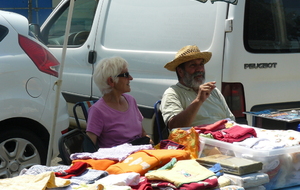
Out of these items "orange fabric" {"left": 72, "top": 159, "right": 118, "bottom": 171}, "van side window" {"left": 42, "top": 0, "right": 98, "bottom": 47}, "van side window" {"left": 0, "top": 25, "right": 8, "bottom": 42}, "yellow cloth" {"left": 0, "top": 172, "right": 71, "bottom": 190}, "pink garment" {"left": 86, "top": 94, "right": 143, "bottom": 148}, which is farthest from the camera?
"van side window" {"left": 42, "top": 0, "right": 98, "bottom": 47}

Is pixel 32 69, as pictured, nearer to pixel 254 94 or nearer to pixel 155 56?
pixel 155 56

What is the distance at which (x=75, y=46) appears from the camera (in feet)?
18.8

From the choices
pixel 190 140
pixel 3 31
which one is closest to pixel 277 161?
pixel 190 140

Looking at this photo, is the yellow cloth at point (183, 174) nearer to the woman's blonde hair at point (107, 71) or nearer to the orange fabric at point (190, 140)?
the orange fabric at point (190, 140)

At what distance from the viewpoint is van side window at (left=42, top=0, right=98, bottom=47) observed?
5.74 meters

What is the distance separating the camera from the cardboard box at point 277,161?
250 cm

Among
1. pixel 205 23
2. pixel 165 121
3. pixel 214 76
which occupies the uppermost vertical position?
pixel 205 23

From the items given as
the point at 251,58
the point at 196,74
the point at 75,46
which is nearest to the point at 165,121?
the point at 196,74

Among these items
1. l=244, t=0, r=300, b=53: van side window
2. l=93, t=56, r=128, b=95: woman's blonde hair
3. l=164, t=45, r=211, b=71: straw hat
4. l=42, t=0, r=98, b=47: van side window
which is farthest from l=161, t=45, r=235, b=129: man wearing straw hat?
l=42, t=0, r=98, b=47: van side window

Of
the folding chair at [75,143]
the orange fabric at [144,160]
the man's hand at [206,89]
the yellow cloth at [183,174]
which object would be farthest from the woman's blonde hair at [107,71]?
the yellow cloth at [183,174]

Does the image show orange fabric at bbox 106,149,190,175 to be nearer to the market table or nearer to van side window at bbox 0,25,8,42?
the market table

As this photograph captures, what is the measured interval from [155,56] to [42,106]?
1239 millimetres

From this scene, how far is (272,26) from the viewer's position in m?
4.48

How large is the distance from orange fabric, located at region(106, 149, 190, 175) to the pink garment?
3.52 feet
